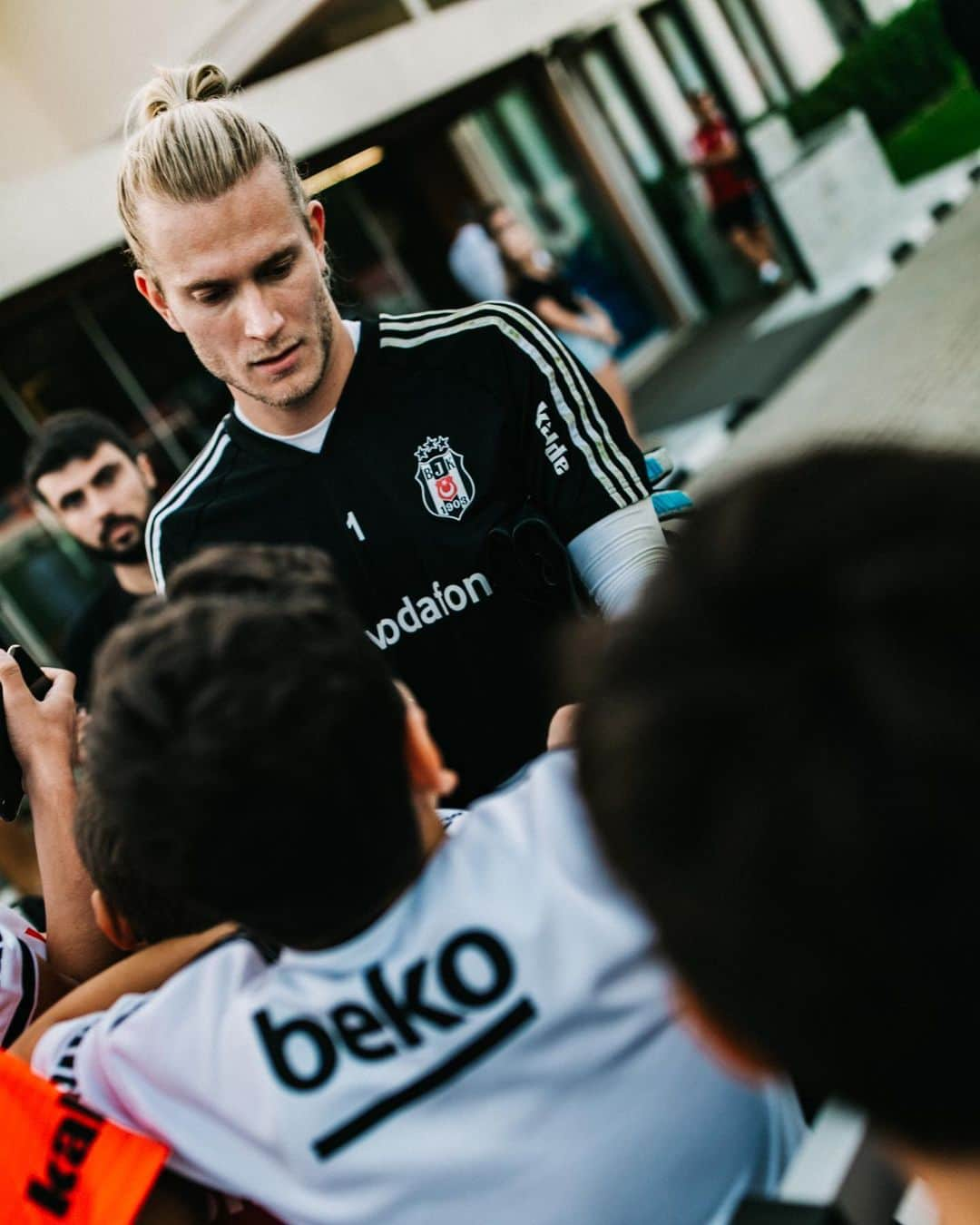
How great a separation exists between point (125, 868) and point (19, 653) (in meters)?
0.56

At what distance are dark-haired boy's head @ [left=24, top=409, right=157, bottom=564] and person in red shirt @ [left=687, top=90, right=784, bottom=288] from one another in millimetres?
9322

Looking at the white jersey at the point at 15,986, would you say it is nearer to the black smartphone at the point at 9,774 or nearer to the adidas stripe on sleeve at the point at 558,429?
the black smartphone at the point at 9,774

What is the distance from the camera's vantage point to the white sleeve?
6.00ft

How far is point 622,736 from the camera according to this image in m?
0.74

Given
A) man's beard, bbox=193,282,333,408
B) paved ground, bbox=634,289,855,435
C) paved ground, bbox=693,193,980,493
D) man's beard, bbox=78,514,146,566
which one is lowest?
paved ground, bbox=634,289,855,435

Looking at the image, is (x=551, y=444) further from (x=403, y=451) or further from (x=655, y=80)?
(x=655, y=80)

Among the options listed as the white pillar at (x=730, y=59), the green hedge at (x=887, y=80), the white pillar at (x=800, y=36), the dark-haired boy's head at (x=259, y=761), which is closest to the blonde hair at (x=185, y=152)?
the dark-haired boy's head at (x=259, y=761)

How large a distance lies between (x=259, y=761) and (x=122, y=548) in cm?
268

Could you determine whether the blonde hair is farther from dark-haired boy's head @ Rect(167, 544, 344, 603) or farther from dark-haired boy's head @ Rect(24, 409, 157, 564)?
dark-haired boy's head @ Rect(24, 409, 157, 564)

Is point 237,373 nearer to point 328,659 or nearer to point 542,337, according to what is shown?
point 542,337

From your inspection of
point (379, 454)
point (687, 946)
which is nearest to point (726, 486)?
point (687, 946)

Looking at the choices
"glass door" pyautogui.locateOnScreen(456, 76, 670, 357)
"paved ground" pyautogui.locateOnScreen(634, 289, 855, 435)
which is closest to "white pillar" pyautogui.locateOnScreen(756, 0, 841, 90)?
"glass door" pyautogui.locateOnScreen(456, 76, 670, 357)

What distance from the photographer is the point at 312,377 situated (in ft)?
6.17

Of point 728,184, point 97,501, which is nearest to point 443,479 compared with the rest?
point 97,501
